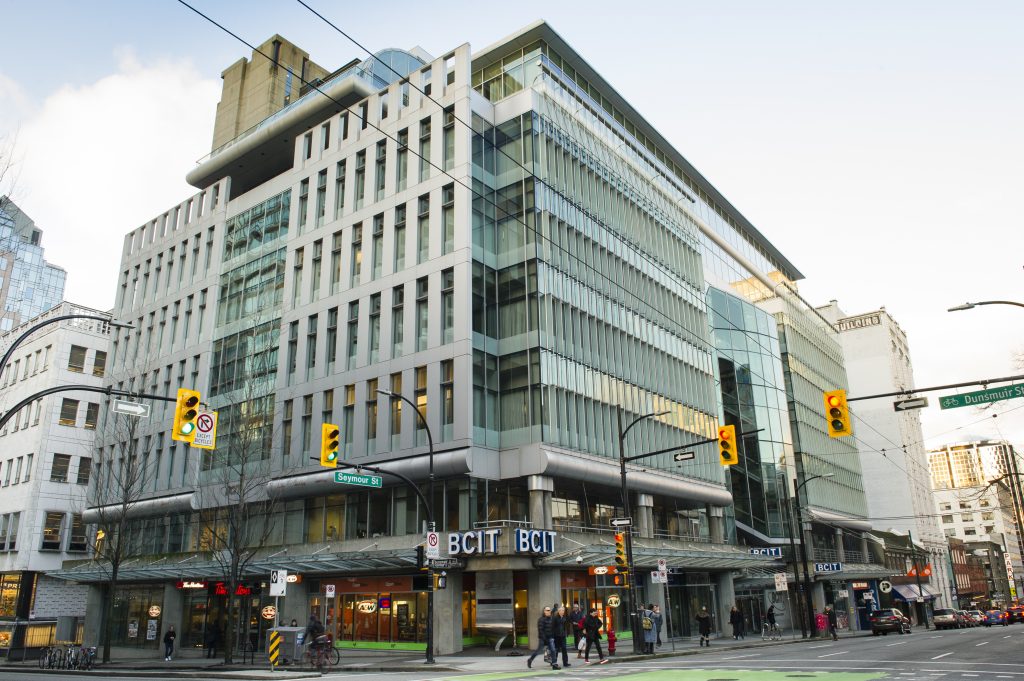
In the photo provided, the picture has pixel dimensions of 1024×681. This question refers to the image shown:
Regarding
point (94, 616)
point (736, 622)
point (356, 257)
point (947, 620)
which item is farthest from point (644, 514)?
point (94, 616)

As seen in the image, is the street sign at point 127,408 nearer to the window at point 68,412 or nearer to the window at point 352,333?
the window at point 352,333

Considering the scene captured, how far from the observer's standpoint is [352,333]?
42.9m

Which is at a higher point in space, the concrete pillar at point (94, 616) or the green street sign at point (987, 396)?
the green street sign at point (987, 396)

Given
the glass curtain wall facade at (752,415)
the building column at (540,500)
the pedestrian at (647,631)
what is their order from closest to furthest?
the pedestrian at (647,631) → the building column at (540,500) → the glass curtain wall facade at (752,415)

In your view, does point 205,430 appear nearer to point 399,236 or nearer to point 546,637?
point 546,637

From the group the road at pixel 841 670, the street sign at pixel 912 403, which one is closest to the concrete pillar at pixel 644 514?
the road at pixel 841 670

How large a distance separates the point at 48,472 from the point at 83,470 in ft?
8.76

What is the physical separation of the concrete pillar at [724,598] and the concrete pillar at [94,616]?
41.8m

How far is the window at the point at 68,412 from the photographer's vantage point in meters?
62.4

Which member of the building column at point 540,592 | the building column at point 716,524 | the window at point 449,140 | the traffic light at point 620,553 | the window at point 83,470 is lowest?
the building column at point 540,592

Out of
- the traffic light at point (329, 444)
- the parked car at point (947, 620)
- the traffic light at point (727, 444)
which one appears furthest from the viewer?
the parked car at point (947, 620)

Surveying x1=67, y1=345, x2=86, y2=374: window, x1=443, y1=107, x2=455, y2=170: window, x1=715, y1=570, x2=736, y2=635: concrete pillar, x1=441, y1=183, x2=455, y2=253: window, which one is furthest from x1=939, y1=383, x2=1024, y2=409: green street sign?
x1=67, y1=345, x2=86, y2=374: window

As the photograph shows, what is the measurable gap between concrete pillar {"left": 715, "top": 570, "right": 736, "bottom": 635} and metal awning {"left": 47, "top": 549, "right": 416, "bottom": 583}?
76.5 feet

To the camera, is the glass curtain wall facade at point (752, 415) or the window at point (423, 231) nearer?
the window at point (423, 231)
